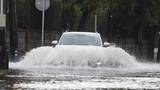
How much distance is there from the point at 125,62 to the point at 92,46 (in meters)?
1.38

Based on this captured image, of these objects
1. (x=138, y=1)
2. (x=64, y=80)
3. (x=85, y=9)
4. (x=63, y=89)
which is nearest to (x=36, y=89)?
(x=63, y=89)

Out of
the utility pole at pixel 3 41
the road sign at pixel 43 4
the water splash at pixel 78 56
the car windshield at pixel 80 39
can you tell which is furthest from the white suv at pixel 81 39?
the road sign at pixel 43 4

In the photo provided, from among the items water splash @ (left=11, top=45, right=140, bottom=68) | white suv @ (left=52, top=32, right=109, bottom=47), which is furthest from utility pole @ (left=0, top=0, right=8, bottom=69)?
white suv @ (left=52, top=32, right=109, bottom=47)

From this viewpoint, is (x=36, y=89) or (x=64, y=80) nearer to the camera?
(x=36, y=89)

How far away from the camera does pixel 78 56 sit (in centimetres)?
2177

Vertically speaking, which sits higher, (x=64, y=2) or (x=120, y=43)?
(x=64, y=2)

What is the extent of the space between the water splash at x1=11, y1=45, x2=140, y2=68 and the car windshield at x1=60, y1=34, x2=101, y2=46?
130 centimetres

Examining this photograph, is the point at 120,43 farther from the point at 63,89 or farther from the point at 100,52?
the point at 63,89

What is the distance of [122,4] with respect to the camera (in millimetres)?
45500

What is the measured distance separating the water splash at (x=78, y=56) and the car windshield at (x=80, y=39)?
130cm

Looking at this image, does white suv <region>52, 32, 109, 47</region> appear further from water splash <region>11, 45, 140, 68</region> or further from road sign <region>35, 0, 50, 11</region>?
road sign <region>35, 0, 50, 11</region>

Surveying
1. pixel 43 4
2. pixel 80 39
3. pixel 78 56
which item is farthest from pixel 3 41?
pixel 43 4

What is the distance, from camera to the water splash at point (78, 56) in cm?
2169

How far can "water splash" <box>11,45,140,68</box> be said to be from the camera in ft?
71.2
